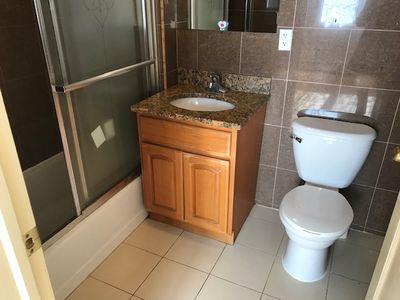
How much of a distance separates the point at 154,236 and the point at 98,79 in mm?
1023

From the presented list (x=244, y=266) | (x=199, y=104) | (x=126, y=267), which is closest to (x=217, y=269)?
(x=244, y=266)

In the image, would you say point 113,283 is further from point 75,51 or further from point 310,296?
point 75,51

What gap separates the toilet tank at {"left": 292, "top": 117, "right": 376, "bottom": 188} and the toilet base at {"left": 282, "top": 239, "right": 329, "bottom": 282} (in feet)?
1.29

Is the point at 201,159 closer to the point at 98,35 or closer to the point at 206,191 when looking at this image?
the point at 206,191

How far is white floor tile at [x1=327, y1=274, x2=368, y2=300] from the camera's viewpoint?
1.69 metres

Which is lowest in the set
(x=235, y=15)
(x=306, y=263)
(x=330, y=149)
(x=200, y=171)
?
(x=306, y=263)

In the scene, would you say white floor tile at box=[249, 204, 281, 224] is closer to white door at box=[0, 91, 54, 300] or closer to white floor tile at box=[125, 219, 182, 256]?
white floor tile at box=[125, 219, 182, 256]

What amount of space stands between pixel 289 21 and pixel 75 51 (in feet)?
3.66

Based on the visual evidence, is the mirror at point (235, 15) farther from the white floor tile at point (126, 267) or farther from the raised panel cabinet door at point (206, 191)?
the white floor tile at point (126, 267)

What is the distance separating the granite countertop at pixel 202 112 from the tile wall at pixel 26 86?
0.57 m

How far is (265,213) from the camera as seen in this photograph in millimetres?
2289

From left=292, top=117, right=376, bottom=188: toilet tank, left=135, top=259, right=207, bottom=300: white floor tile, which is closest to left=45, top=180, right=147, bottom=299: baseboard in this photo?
left=135, top=259, right=207, bottom=300: white floor tile

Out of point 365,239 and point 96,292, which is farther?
point 365,239

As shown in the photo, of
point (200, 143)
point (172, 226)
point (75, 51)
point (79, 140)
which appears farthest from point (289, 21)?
point (172, 226)
